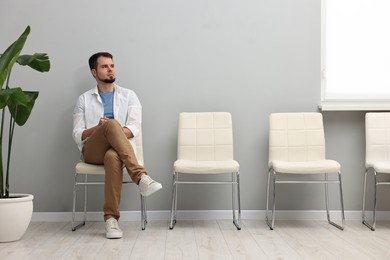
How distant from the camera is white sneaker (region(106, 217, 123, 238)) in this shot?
3713 millimetres

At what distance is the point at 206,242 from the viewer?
11.7 feet

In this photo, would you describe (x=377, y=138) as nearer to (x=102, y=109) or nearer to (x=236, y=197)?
(x=236, y=197)

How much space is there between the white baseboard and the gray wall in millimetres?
48

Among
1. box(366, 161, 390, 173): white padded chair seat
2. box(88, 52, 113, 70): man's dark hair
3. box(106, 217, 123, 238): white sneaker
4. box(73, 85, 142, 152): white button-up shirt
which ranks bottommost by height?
box(106, 217, 123, 238): white sneaker

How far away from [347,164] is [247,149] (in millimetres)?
827

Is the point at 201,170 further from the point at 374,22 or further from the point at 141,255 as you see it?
the point at 374,22

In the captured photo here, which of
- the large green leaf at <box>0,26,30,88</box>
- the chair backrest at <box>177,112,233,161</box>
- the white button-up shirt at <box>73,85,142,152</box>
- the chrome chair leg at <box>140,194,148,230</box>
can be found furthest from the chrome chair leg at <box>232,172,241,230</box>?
the large green leaf at <box>0,26,30,88</box>

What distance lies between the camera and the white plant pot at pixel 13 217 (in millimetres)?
3578

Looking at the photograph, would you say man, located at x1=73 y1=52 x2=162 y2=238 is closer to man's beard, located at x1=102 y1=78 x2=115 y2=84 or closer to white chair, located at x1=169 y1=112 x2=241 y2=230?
man's beard, located at x1=102 y1=78 x2=115 y2=84

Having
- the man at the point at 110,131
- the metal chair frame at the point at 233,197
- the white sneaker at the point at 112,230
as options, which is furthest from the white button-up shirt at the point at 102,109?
the white sneaker at the point at 112,230

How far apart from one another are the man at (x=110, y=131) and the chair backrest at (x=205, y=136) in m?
0.39

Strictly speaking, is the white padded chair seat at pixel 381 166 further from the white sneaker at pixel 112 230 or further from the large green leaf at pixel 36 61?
the large green leaf at pixel 36 61

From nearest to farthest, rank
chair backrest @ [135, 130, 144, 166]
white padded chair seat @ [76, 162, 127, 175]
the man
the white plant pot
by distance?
1. the white plant pot
2. the man
3. white padded chair seat @ [76, 162, 127, 175]
4. chair backrest @ [135, 130, 144, 166]

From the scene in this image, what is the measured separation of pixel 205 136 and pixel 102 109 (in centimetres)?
82
